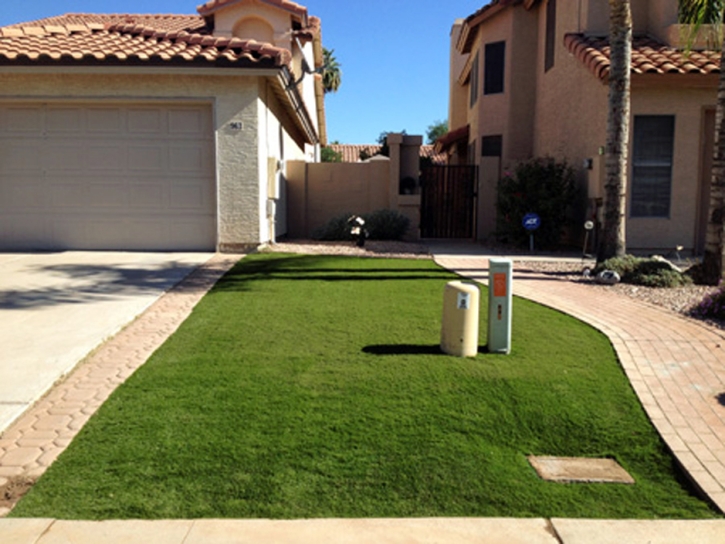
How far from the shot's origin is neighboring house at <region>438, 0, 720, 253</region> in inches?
528

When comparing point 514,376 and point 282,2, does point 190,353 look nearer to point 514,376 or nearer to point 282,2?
point 514,376

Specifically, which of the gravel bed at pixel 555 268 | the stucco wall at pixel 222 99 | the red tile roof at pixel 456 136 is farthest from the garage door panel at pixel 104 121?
the red tile roof at pixel 456 136

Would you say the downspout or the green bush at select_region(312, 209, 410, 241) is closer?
the downspout

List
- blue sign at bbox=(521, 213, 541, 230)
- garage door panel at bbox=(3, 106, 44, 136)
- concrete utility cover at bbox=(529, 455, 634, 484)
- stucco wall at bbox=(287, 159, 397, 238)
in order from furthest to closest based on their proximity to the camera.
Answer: stucco wall at bbox=(287, 159, 397, 238)
blue sign at bbox=(521, 213, 541, 230)
garage door panel at bbox=(3, 106, 44, 136)
concrete utility cover at bbox=(529, 455, 634, 484)

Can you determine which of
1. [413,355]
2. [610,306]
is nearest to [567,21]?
[610,306]

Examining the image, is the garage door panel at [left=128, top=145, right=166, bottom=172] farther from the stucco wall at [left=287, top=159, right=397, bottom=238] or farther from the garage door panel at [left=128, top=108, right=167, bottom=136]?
the stucco wall at [left=287, top=159, right=397, bottom=238]

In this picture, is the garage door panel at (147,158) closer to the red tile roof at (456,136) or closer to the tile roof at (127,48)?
the tile roof at (127,48)

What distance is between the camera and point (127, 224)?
12734 mm

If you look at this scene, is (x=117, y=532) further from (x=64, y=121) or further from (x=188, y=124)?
(x=64, y=121)

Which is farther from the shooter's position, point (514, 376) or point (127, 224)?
point (127, 224)

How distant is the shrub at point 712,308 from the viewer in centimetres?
764

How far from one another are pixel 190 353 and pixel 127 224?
7.48 metres

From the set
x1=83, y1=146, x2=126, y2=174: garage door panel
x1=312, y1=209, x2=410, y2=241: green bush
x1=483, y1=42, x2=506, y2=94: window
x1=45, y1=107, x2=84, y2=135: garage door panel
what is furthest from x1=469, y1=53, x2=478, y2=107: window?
x1=45, y1=107, x2=84, y2=135: garage door panel

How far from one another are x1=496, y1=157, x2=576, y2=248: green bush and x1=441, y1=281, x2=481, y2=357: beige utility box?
9542mm
